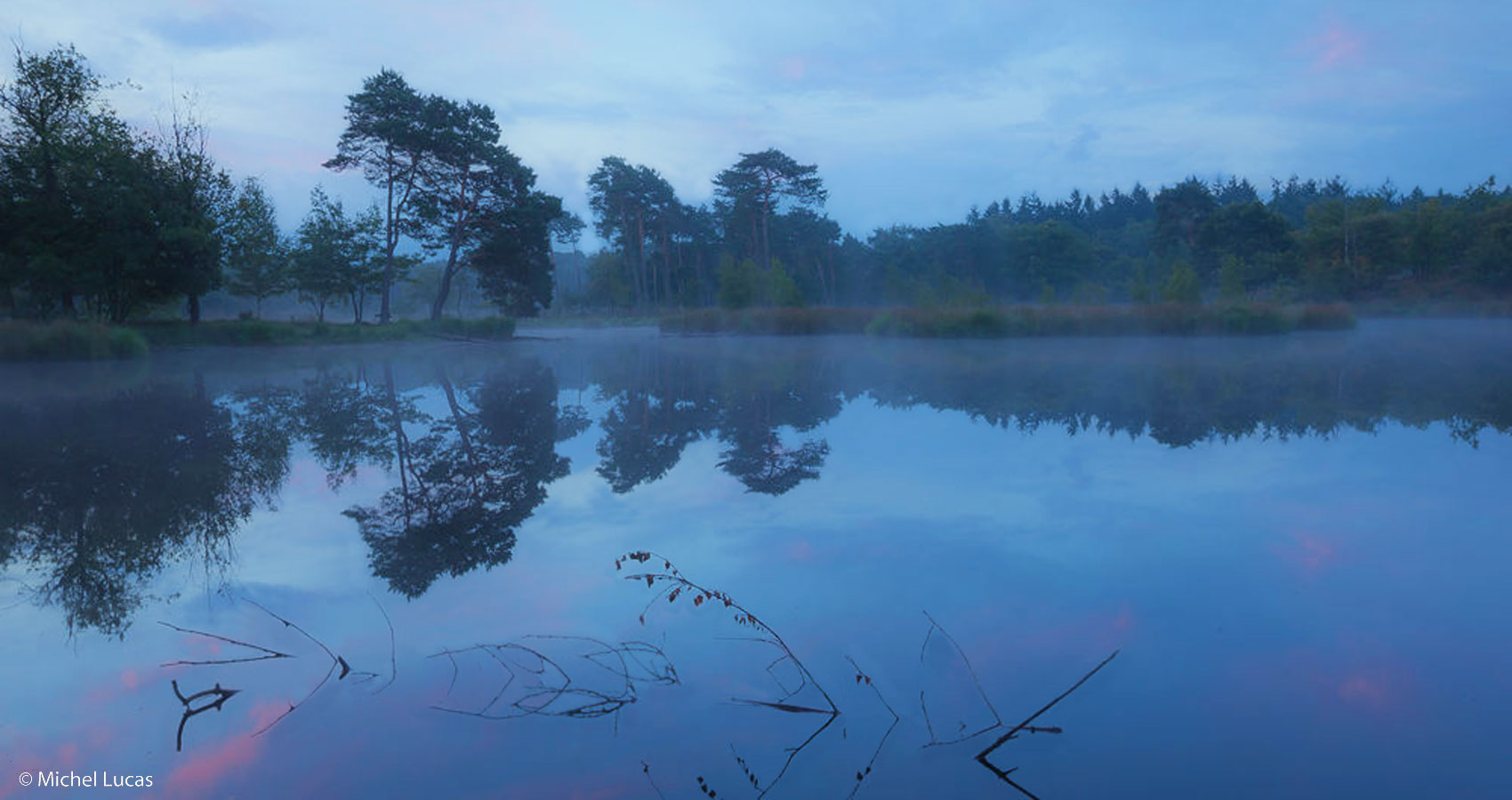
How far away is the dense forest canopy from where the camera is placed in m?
21.8

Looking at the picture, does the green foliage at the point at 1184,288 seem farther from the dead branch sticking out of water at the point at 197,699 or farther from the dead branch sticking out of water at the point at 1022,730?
the dead branch sticking out of water at the point at 197,699

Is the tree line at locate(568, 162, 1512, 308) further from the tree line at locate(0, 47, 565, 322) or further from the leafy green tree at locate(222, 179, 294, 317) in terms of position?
the leafy green tree at locate(222, 179, 294, 317)

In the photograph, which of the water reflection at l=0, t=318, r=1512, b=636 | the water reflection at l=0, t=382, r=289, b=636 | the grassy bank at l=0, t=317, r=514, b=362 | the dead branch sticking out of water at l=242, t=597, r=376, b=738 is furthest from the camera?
the grassy bank at l=0, t=317, r=514, b=362

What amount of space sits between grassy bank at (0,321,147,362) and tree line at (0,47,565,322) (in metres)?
2.66

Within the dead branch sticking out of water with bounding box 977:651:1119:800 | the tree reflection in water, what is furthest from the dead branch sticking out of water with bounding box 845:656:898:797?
the tree reflection in water

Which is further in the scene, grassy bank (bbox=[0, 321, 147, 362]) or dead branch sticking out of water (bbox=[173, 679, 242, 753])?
grassy bank (bbox=[0, 321, 147, 362])

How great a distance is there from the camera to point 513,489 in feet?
19.7

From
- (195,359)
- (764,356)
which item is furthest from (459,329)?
(764,356)

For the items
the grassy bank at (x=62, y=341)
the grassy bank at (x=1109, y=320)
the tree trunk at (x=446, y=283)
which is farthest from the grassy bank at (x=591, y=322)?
the grassy bank at (x=62, y=341)

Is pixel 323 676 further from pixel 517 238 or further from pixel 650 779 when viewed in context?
pixel 517 238

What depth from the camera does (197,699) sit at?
2.92m

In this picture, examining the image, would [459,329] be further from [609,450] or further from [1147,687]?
[1147,687]

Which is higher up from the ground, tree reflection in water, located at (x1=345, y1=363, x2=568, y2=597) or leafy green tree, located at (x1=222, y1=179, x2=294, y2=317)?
leafy green tree, located at (x1=222, y1=179, x2=294, y2=317)

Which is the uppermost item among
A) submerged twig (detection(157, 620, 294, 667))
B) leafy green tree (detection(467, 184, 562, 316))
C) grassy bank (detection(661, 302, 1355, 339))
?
leafy green tree (detection(467, 184, 562, 316))
